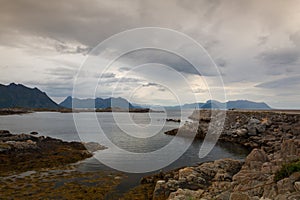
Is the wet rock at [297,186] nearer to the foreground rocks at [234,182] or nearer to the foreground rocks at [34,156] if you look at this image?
the foreground rocks at [234,182]

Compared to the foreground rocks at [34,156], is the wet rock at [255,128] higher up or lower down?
higher up

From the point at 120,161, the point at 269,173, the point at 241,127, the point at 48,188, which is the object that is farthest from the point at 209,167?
the point at 241,127

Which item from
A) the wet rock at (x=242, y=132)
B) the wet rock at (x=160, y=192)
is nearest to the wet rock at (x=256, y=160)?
the wet rock at (x=160, y=192)

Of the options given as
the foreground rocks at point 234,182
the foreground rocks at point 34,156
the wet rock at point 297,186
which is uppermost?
the wet rock at point 297,186

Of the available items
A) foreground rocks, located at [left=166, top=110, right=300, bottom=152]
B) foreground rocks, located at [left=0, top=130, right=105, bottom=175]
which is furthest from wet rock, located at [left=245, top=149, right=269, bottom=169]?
foreground rocks, located at [left=0, top=130, right=105, bottom=175]

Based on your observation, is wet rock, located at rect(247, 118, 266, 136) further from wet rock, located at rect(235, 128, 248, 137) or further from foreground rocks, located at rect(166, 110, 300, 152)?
wet rock, located at rect(235, 128, 248, 137)

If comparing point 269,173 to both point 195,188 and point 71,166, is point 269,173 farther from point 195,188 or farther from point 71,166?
point 71,166

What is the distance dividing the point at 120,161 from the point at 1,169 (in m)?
12.8

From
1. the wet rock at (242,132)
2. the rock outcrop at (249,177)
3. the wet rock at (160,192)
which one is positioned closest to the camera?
the rock outcrop at (249,177)

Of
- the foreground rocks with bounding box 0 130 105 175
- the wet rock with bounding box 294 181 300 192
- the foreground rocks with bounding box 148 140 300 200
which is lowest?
the foreground rocks with bounding box 0 130 105 175

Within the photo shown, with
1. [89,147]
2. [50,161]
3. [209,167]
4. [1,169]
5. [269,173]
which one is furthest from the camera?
[89,147]

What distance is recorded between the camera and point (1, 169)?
25172 mm

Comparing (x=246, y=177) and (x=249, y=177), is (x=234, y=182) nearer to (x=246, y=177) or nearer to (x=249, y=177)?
(x=246, y=177)

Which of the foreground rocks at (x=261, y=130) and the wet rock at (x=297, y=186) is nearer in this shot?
the wet rock at (x=297, y=186)
